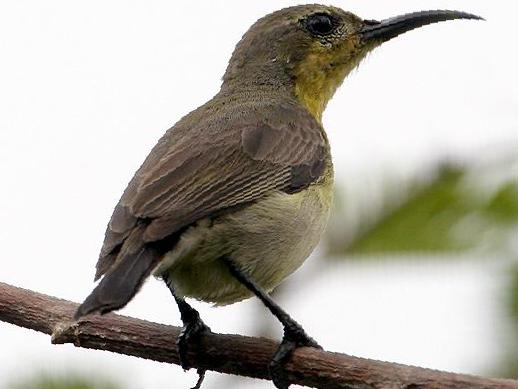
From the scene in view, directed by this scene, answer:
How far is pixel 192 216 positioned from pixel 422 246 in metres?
1.48

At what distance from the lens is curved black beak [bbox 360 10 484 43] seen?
236 inches

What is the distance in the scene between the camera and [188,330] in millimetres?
4148

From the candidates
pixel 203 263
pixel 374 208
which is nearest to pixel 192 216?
pixel 203 263

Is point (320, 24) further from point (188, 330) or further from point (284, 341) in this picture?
point (284, 341)

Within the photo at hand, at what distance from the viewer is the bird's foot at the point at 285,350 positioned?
358 centimetres

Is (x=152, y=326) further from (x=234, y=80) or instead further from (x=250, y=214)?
(x=234, y=80)

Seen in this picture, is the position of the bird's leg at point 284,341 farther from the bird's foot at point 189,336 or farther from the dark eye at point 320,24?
the dark eye at point 320,24

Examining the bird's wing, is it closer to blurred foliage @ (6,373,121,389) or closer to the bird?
the bird

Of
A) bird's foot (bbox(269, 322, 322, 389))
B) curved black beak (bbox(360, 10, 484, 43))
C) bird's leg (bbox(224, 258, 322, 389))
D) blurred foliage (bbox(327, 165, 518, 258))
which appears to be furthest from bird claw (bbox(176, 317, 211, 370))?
curved black beak (bbox(360, 10, 484, 43))

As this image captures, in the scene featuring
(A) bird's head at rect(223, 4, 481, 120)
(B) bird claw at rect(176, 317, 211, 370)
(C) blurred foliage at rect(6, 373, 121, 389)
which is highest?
(A) bird's head at rect(223, 4, 481, 120)

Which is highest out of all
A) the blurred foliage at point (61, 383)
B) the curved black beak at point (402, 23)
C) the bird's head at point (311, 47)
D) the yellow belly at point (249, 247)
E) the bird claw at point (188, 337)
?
the curved black beak at point (402, 23)

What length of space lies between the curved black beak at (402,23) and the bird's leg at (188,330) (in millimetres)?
2428

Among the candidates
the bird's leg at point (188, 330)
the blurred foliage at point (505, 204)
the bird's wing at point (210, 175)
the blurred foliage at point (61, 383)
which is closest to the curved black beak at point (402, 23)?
the bird's wing at point (210, 175)

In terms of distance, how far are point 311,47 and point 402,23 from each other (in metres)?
0.66
